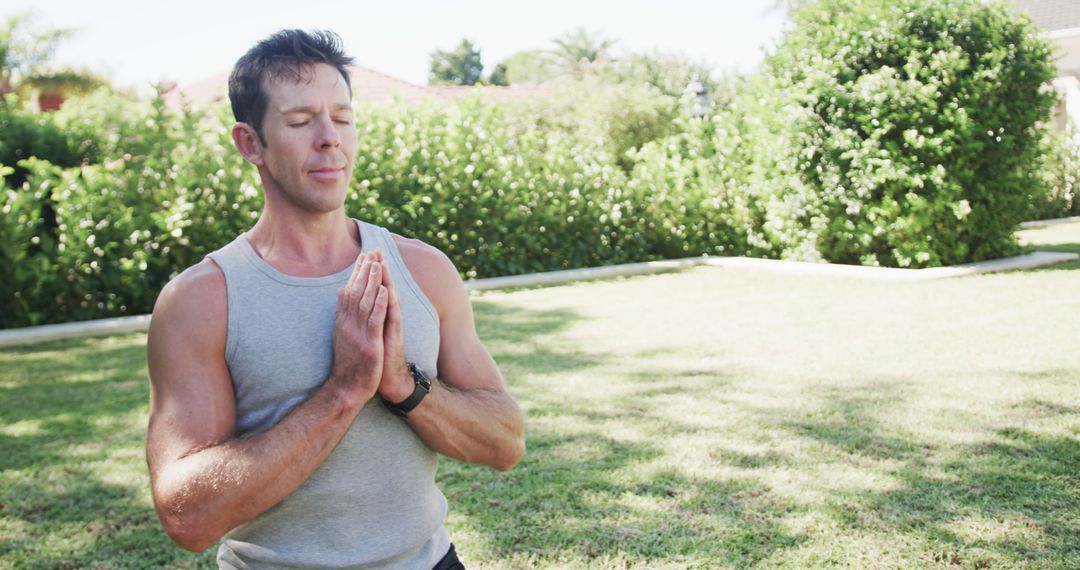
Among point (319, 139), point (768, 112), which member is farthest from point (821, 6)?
point (319, 139)

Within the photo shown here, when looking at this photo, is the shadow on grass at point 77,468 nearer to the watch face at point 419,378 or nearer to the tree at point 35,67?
the watch face at point 419,378

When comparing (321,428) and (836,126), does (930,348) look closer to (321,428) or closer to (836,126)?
(836,126)

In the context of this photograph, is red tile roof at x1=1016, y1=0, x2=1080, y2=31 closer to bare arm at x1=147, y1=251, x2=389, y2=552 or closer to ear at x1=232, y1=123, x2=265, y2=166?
ear at x1=232, y1=123, x2=265, y2=166

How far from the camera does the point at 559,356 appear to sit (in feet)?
23.6

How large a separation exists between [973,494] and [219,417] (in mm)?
3272

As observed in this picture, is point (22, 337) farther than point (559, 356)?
Yes

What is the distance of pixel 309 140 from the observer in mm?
1850

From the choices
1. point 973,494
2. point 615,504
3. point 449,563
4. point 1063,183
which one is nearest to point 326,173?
point 449,563

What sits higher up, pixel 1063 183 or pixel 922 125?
pixel 922 125

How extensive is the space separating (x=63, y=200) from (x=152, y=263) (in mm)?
1028

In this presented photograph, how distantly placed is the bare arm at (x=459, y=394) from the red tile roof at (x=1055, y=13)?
21033 millimetres

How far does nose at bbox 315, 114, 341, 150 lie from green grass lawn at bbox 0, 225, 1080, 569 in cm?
208

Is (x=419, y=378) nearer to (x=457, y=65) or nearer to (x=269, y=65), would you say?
(x=269, y=65)

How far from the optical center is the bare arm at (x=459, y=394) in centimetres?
189
